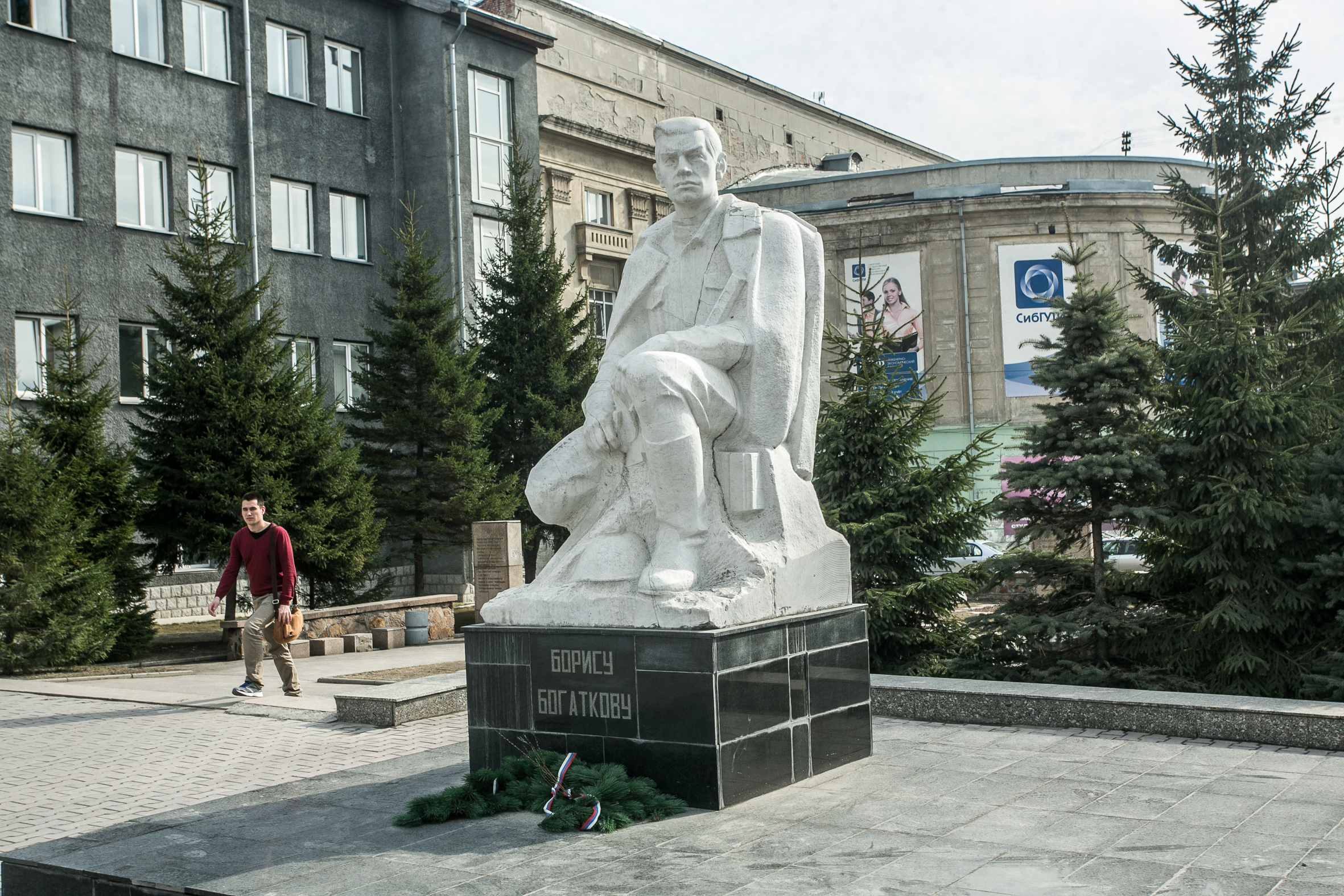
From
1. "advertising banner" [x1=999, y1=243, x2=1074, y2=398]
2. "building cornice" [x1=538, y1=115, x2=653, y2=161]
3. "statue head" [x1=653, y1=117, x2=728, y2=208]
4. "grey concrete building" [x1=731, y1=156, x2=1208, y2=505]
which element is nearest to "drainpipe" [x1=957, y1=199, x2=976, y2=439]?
"grey concrete building" [x1=731, y1=156, x2=1208, y2=505]

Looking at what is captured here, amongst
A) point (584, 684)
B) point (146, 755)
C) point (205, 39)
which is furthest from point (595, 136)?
point (584, 684)

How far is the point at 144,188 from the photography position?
21.7m

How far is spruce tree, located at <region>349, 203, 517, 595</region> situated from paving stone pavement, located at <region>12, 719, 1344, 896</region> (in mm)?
14289

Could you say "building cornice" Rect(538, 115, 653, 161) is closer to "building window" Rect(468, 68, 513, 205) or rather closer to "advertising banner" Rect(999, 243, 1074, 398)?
"building window" Rect(468, 68, 513, 205)

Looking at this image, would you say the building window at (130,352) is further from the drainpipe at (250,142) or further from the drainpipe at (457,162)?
the drainpipe at (457,162)

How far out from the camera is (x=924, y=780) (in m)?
5.40

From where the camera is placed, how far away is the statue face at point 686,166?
573 cm

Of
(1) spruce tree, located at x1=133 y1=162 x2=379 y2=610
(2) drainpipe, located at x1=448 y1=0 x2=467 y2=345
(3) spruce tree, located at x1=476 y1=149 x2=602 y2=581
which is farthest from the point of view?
(2) drainpipe, located at x1=448 y1=0 x2=467 y2=345

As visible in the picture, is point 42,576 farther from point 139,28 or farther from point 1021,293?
point 1021,293

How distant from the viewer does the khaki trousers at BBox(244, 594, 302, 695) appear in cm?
1042

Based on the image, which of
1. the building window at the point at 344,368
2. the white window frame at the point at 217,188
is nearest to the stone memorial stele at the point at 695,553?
the white window frame at the point at 217,188

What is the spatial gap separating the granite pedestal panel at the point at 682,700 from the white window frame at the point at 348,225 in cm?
2093

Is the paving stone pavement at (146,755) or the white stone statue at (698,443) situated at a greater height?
the white stone statue at (698,443)

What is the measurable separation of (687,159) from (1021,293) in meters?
29.5
